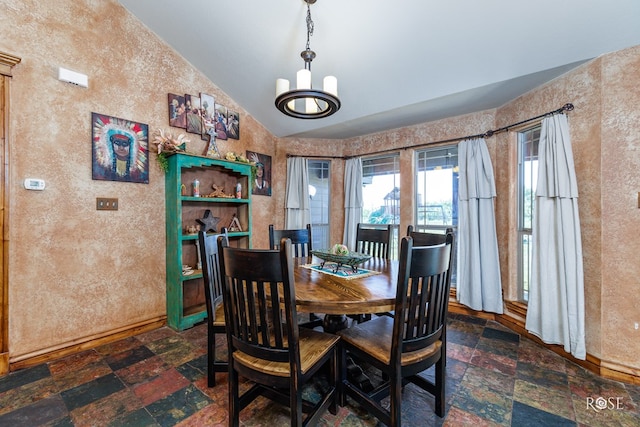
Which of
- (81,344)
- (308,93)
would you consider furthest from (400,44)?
(81,344)

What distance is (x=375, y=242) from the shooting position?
2.74 meters

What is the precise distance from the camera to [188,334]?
2652mm

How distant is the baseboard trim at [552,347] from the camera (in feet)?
6.26

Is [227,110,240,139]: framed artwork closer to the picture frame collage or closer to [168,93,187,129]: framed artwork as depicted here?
the picture frame collage

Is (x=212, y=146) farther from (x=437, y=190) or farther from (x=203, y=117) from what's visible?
(x=437, y=190)

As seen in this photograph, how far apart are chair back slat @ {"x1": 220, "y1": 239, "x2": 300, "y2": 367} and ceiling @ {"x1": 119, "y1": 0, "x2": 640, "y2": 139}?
2.17 m

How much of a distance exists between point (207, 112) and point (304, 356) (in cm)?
301

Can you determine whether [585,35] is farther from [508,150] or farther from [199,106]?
[199,106]

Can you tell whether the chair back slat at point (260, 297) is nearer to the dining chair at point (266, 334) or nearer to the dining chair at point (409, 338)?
the dining chair at point (266, 334)

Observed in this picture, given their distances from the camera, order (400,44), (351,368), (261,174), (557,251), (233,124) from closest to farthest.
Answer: (351,368) → (557,251) → (400,44) → (233,124) → (261,174)

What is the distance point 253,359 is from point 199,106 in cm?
293

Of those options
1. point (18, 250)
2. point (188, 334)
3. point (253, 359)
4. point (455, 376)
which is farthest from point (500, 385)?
point (18, 250)

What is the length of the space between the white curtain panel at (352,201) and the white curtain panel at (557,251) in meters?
2.13

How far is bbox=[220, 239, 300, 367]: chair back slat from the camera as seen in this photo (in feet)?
3.87
